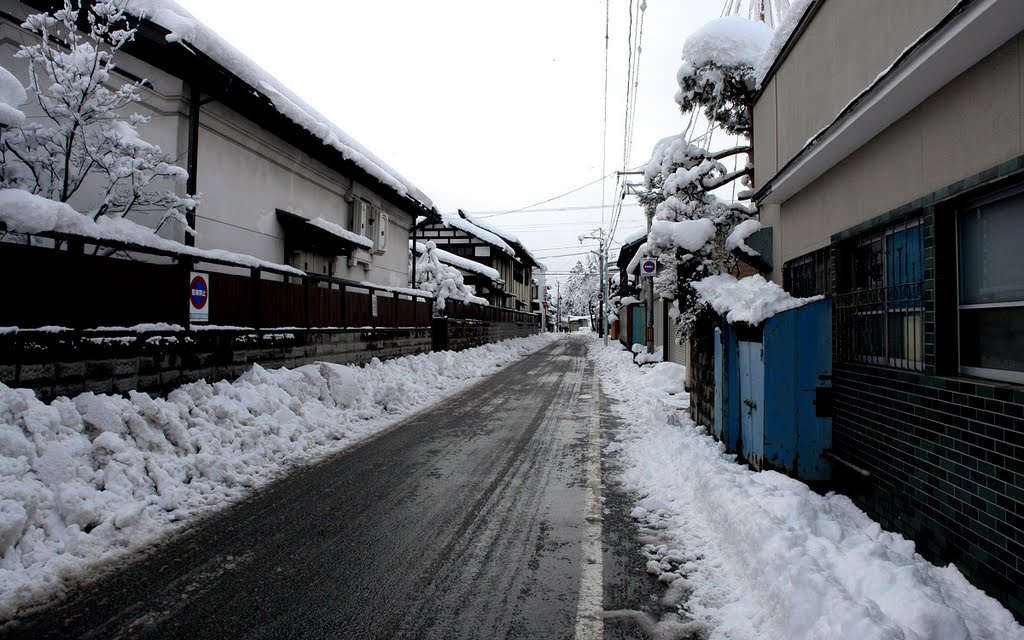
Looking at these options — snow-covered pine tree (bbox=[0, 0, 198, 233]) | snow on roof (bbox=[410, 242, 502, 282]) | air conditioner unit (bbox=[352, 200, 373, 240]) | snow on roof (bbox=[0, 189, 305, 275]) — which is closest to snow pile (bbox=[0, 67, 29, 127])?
snow-covered pine tree (bbox=[0, 0, 198, 233])

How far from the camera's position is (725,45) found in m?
9.51

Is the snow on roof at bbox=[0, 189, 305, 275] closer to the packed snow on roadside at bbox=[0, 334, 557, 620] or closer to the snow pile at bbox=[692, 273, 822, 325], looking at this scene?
the packed snow on roadside at bbox=[0, 334, 557, 620]

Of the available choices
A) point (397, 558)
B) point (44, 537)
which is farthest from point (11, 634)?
point (397, 558)

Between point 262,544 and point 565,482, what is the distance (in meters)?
3.04

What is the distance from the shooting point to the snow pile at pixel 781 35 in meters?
6.92

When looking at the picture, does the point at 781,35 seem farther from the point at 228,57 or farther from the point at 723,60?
the point at 228,57

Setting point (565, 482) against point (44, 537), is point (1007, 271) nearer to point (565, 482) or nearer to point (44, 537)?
point (565, 482)

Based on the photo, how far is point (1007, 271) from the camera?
3322mm

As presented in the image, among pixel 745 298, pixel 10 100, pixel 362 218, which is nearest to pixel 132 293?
pixel 10 100

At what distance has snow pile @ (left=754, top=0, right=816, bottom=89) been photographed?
692cm

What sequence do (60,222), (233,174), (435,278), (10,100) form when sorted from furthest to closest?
(435,278), (233,174), (60,222), (10,100)

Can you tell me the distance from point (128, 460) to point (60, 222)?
2.76 meters

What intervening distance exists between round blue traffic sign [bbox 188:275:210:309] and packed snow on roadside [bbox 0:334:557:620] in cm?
118

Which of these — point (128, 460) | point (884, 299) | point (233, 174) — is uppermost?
point (233, 174)
